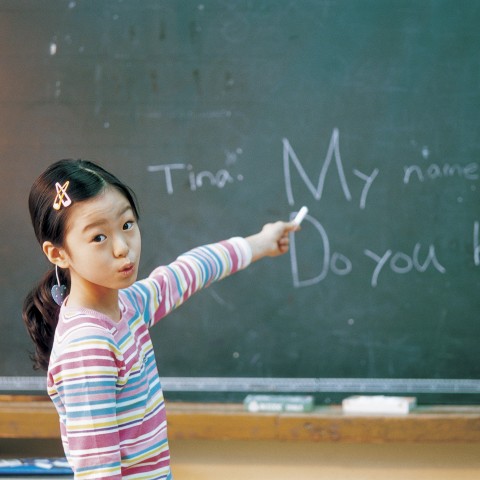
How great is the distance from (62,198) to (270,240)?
1.72 ft

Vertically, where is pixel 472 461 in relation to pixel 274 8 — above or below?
below

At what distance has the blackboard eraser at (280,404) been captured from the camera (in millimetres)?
2324

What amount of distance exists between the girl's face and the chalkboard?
49.0 inches

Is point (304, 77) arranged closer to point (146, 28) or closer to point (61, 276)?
point (146, 28)

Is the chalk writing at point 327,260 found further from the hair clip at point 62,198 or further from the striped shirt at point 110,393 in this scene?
the hair clip at point 62,198

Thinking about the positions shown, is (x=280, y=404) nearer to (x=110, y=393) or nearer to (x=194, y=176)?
(x=194, y=176)

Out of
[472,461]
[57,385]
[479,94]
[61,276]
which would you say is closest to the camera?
[57,385]

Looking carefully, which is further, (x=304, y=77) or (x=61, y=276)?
(x=304, y=77)

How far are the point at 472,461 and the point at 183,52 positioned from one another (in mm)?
1329

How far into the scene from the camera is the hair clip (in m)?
1.13

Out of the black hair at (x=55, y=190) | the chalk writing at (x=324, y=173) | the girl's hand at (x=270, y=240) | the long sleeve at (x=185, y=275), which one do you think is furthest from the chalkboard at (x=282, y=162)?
the black hair at (x=55, y=190)

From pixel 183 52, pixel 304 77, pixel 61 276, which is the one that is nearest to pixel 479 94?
pixel 304 77

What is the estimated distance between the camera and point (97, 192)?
3.75ft

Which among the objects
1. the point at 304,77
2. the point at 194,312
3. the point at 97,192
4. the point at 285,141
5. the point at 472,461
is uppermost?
the point at 304,77
